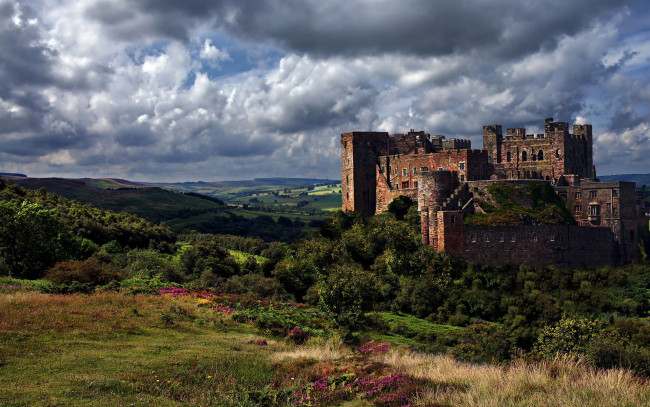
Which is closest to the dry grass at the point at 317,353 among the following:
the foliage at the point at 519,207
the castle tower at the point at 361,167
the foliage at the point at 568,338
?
the foliage at the point at 568,338

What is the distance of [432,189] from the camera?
64125 mm

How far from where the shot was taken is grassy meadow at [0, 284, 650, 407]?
1541 cm

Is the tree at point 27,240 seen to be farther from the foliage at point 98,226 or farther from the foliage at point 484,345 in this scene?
the foliage at point 484,345

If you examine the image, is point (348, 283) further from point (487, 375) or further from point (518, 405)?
point (518, 405)

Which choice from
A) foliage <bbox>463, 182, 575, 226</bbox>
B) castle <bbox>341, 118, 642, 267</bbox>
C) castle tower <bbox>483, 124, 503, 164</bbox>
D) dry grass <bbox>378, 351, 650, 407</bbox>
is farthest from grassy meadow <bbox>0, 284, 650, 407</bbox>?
castle tower <bbox>483, 124, 503, 164</bbox>

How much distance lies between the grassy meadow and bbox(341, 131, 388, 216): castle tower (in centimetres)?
5116

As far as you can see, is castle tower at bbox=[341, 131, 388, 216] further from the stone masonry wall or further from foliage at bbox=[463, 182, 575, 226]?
the stone masonry wall

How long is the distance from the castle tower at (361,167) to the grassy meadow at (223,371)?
51.2 m

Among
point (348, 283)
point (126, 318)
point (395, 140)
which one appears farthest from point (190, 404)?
point (395, 140)

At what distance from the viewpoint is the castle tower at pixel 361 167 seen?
7975 centimetres

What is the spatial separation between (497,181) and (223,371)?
50662mm

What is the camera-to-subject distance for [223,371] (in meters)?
20.1

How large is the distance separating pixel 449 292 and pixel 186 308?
30684mm

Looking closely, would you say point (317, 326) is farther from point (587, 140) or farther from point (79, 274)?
point (587, 140)
